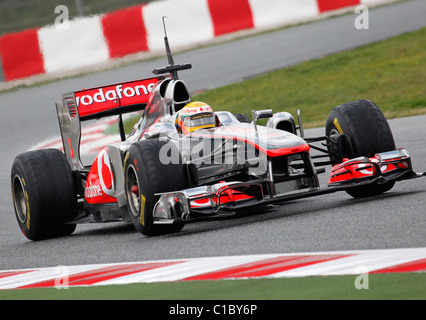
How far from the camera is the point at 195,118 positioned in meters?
8.56

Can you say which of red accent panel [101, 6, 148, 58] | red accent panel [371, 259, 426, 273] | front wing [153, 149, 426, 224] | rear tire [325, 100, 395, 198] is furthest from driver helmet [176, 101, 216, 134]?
red accent panel [101, 6, 148, 58]

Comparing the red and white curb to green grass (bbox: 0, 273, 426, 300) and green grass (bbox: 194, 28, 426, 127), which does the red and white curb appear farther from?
green grass (bbox: 194, 28, 426, 127)

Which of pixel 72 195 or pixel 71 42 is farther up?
pixel 71 42

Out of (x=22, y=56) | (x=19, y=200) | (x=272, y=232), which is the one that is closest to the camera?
(x=272, y=232)

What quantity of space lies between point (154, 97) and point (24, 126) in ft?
31.9

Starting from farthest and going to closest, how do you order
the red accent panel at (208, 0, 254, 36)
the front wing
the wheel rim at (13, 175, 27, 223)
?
1. the red accent panel at (208, 0, 254, 36)
2. the wheel rim at (13, 175, 27, 223)
3. the front wing

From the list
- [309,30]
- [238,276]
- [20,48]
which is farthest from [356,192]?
[309,30]

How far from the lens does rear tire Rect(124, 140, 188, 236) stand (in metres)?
7.68

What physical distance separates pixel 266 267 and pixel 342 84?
12.7m

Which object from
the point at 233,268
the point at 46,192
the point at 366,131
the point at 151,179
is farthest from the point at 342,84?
the point at 233,268

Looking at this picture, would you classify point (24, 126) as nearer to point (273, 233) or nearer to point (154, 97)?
point (154, 97)

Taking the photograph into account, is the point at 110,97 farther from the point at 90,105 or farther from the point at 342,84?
the point at 342,84

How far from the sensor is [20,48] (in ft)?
64.2

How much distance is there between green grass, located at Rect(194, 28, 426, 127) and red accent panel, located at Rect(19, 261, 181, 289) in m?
9.20
